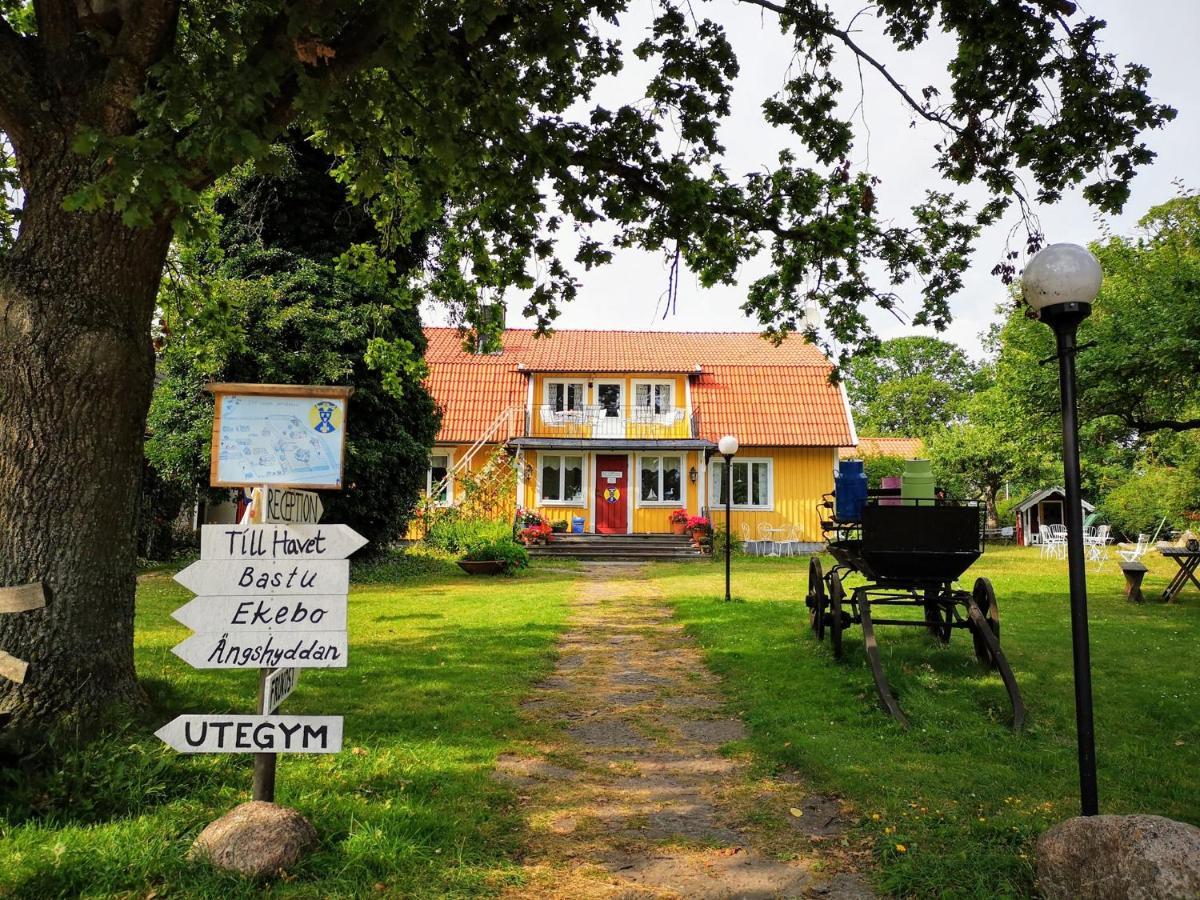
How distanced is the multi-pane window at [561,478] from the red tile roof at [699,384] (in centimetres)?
177

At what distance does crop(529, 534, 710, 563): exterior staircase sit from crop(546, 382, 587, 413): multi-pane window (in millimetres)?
4811

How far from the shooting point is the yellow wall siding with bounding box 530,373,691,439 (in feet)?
84.7

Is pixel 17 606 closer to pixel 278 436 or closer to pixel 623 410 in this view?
pixel 278 436

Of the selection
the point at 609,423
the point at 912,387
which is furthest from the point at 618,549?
the point at 912,387

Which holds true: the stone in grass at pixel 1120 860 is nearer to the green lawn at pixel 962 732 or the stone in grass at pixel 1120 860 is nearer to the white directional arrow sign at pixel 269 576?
the green lawn at pixel 962 732

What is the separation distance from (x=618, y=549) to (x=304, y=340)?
35.4 ft

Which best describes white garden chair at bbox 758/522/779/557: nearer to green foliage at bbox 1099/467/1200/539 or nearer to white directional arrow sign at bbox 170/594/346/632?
green foliage at bbox 1099/467/1200/539

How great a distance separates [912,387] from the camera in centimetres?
5912

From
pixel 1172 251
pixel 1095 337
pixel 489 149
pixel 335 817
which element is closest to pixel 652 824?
pixel 335 817

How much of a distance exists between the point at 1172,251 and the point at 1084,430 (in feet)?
14.5

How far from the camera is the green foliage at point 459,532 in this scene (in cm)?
1692

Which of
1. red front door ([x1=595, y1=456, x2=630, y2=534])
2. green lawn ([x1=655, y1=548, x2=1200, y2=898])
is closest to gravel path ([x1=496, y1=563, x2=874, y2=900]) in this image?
green lawn ([x1=655, y1=548, x2=1200, y2=898])

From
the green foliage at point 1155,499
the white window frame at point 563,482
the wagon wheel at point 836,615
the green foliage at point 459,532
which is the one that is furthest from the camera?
the white window frame at point 563,482

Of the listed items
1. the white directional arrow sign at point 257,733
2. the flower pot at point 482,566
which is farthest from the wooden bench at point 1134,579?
the white directional arrow sign at point 257,733
